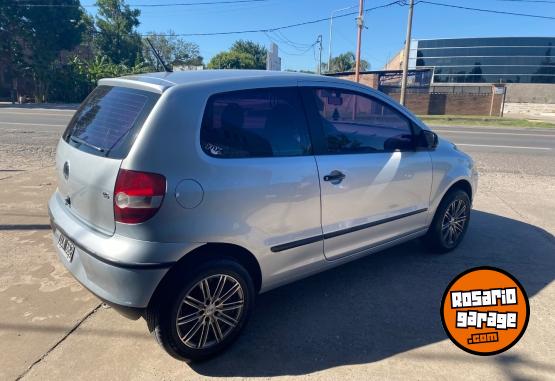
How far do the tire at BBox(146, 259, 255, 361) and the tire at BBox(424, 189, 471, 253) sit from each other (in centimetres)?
224

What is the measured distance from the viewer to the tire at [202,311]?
2.34 meters

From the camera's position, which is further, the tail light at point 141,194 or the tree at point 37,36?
the tree at point 37,36

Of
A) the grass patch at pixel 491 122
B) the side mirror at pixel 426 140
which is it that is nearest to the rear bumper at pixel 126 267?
the side mirror at pixel 426 140

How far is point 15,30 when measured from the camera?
29.5 metres

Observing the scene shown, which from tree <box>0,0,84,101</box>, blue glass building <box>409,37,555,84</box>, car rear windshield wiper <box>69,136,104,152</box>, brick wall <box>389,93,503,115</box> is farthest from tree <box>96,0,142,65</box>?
car rear windshield wiper <box>69,136,104,152</box>

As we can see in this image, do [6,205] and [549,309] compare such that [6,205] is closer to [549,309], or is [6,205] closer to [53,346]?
[53,346]

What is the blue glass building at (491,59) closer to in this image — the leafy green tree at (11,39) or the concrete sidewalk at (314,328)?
the leafy green tree at (11,39)

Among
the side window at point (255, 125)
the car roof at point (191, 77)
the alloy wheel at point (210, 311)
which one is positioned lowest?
the alloy wheel at point (210, 311)

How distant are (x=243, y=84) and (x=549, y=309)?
2.96 m

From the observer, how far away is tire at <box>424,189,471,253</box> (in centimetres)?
404

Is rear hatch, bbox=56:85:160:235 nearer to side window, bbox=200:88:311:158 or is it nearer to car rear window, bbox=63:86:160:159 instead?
car rear window, bbox=63:86:160:159

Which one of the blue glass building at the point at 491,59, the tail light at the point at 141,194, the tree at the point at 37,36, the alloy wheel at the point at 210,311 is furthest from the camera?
the blue glass building at the point at 491,59

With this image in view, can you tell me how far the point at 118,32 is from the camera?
42250mm

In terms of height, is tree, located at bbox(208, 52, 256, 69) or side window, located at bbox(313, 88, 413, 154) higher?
tree, located at bbox(208, 52, 256, 69)
